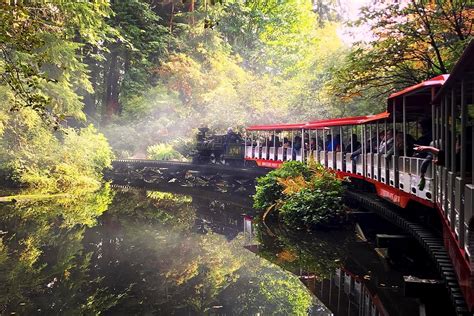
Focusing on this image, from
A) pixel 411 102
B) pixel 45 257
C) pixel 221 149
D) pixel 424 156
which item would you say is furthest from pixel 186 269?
pixel 221 149

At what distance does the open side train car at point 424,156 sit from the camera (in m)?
4.74

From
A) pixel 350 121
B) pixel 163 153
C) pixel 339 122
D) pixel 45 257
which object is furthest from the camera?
pixel 163 153

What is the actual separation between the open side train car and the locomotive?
6088 mm

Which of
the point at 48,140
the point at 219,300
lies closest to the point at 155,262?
the point at 219,300

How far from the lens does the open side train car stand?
4742 mm

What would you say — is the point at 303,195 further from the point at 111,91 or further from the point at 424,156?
the point at 111,91

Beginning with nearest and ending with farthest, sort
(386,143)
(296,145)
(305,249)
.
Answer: (305,249), (386,143), (296,145)

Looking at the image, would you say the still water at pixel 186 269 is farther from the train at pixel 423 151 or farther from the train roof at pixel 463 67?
the train roof at pixel 463 67

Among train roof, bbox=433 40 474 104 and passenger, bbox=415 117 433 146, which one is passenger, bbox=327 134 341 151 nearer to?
passenger, bbox=415 117 433 146

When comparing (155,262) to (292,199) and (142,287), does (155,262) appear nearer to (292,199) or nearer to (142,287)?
(142,287)

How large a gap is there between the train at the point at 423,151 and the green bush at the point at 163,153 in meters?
15.1

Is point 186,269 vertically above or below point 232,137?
below

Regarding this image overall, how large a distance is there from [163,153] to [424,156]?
30345 millimetres

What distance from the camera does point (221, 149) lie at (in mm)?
30219
